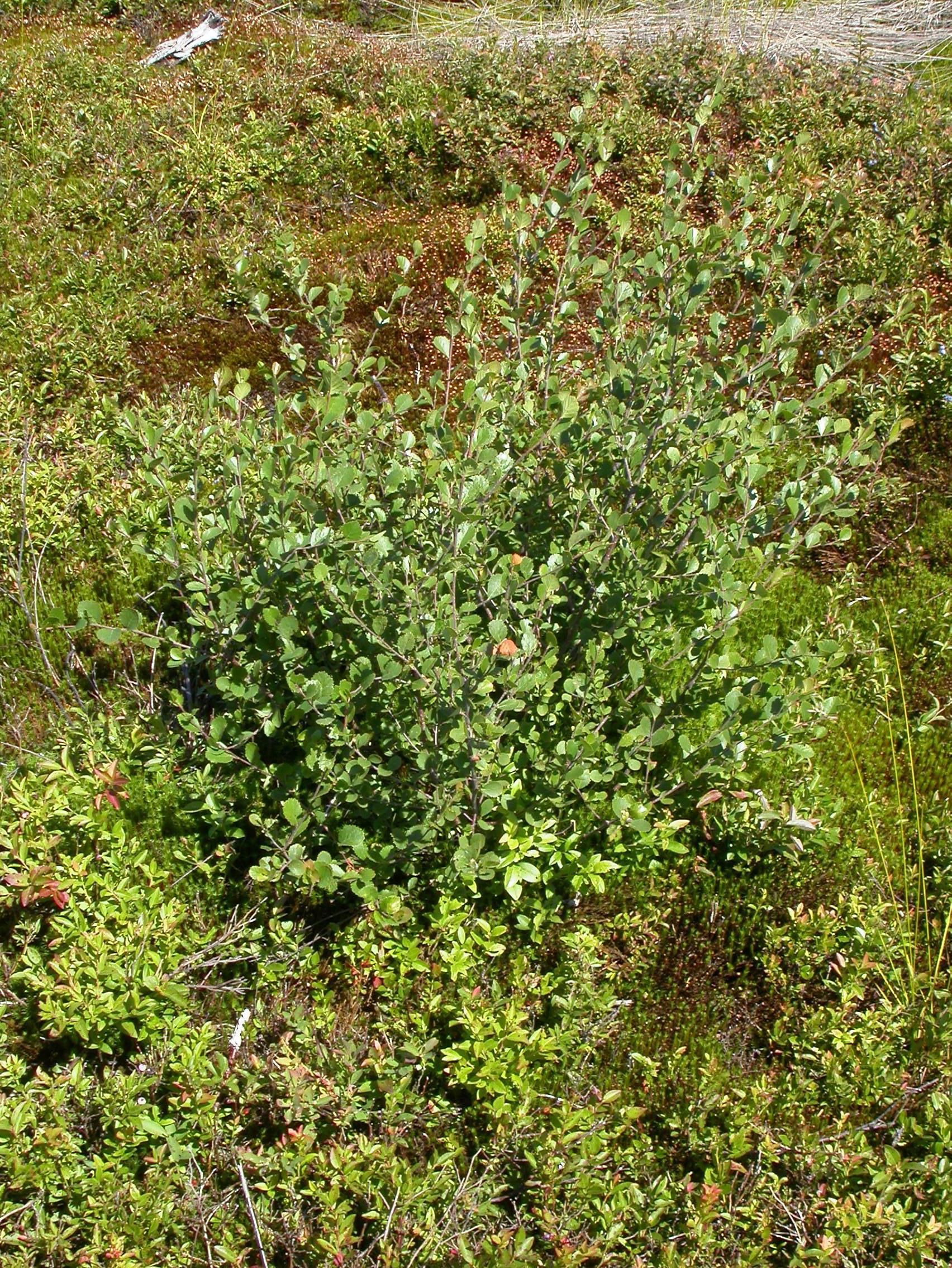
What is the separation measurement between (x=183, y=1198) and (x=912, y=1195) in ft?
5.98

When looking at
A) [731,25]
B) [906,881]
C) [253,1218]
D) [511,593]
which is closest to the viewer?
[253,1218]

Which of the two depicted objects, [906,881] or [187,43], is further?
[187,43]

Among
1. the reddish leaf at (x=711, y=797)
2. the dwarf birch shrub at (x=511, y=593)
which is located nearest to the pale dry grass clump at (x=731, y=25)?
the dwarf birch shrub at (x=511, y=593)

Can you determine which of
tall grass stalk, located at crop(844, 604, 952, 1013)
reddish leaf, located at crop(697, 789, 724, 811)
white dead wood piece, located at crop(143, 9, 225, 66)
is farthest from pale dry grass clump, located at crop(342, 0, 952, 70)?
reddish leaf, located at crop(697, 789, 724, 811)

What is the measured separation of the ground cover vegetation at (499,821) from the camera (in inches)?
109

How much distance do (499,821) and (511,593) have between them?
71 cm

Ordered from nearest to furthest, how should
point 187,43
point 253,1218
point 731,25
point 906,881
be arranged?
point 253,1218 < point 906,881 < point 731,25 < point 187,43

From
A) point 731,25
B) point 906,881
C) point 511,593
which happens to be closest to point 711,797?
point 906,881

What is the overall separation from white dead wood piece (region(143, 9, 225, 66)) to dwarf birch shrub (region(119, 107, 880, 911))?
657cm

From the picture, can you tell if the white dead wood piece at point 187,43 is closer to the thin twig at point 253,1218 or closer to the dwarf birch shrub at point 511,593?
the dwarf birch shrub at point 511,593

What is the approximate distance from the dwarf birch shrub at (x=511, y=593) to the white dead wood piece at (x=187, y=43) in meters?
6.57

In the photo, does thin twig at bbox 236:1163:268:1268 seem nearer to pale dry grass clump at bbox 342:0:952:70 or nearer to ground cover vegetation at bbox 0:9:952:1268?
ground cover vegetation at bbox 0:9:952:1268

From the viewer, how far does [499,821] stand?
134 inches

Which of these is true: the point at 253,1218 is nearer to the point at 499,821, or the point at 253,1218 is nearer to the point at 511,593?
the point at 499,821
